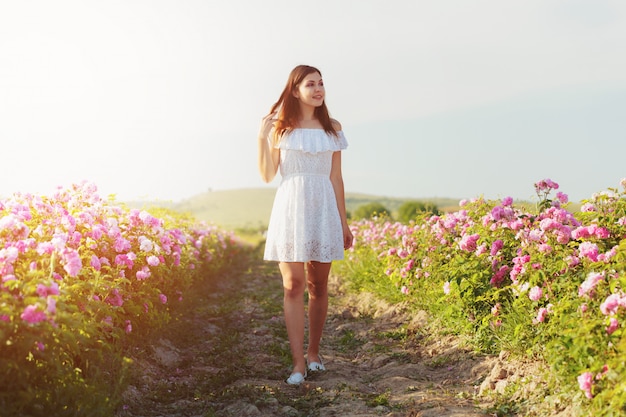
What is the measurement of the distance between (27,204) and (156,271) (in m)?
1.25

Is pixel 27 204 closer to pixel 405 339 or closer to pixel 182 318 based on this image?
pixel 182 318

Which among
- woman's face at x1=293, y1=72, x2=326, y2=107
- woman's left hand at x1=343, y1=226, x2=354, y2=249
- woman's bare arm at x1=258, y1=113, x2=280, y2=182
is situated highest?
woman's face at x1=293, y1=72, x2=326, y2=107

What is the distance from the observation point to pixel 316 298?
5320 mm

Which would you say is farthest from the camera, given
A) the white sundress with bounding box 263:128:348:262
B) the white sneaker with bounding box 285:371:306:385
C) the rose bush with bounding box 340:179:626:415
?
the white sneaker with bounding box 285:371:306:385

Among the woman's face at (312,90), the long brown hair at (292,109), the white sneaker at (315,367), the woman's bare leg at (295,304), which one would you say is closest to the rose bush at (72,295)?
the woman's bare leg at (295,304)

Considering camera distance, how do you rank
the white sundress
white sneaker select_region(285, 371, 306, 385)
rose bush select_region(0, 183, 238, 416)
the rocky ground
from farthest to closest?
white sneaker select_region(285, 371, 306, 385), the white sundress, the rocky ground, rose bush select_region(0, 183, 238, 416)

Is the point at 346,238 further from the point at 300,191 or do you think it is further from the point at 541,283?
the point at 541,283

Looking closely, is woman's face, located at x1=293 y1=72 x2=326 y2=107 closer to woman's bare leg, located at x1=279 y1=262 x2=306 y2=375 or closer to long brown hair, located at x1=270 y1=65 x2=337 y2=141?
long brown hair, located at x1=270 y1=65 x2=337 y2=141

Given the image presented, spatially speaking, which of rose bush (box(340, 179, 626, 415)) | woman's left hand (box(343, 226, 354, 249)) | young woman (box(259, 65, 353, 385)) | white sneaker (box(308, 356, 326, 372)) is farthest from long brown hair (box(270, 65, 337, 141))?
white sneaker (box(308, 356, 326, 372))

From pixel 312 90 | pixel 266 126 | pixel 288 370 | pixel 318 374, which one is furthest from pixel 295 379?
A: pixel 312 90

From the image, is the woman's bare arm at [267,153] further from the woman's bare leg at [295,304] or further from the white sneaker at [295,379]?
the white sneaker at [295,379]

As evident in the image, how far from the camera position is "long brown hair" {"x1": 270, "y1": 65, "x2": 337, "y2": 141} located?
5086 millimetres

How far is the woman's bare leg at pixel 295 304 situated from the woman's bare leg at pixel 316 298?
Result: 0.13 meters

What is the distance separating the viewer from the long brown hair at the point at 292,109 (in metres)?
5.09
